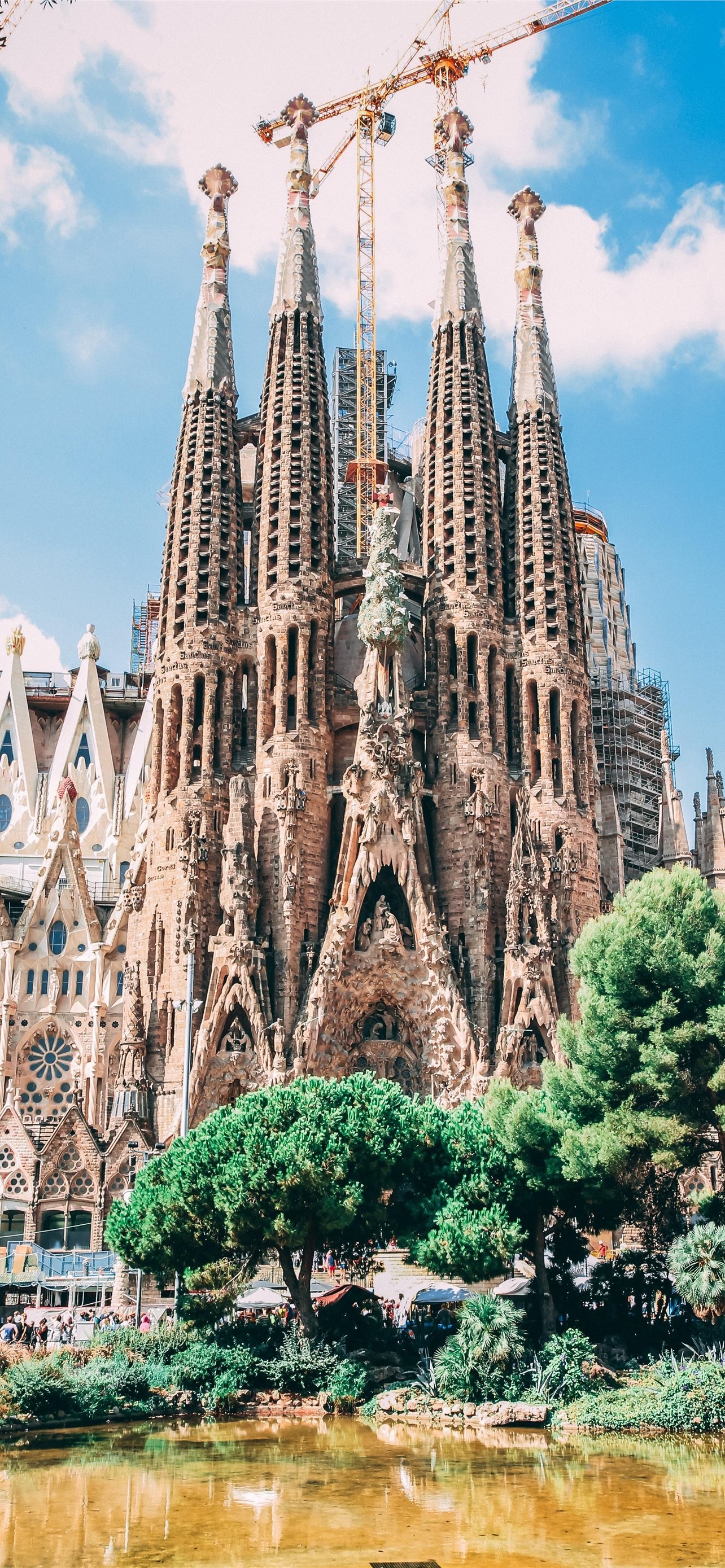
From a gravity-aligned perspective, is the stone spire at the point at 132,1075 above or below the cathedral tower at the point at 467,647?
below

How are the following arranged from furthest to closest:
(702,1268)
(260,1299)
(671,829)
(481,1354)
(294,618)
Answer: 1. (671,829)
2. (294,618)
3. (260,1299)
4. (702,1268)
5. (481,1354)

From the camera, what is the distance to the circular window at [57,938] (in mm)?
57156

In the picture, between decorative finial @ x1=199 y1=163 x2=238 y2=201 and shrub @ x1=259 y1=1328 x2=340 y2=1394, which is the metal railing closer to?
shrub @ x1=259 y1=1328 x2=340 y2=1394

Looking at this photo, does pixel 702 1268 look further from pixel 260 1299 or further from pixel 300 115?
pixel 300 115

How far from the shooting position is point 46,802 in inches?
2547

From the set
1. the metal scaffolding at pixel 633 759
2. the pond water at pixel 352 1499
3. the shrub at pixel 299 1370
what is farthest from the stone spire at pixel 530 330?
the pond water at pixel 352 1499

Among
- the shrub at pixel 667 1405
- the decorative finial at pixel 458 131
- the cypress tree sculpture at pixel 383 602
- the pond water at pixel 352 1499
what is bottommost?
the pond water at pixel 352 1499

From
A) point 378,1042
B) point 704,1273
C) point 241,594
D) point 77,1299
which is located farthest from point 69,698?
point 704,1273

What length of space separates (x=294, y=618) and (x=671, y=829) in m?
17.8

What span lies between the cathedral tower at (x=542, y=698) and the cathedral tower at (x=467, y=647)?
0.95 m

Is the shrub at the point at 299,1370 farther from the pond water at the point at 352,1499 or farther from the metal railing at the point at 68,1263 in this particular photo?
the metal railing at the point at 68,1263

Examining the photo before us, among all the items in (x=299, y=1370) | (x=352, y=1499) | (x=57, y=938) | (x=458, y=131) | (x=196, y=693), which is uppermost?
(x=458, y=131)

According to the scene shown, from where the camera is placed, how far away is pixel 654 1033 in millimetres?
30375

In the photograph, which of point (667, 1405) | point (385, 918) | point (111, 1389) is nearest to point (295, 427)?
point (385, 918)
